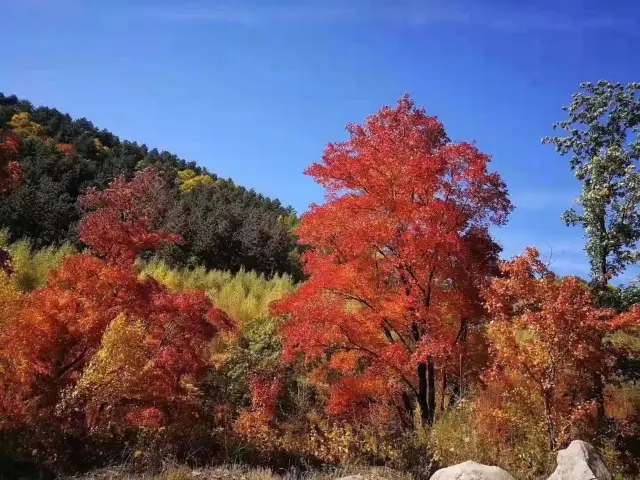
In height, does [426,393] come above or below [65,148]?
below

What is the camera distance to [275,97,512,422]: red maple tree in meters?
11.3

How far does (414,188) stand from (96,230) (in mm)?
7011

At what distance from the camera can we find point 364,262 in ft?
39.7

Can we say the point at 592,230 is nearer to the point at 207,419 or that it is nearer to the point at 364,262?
the point at 364,262

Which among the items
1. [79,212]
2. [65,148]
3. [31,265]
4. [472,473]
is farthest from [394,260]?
[65,148]

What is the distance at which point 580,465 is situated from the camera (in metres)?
8.45

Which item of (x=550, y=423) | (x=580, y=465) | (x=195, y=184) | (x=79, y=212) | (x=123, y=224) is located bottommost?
(x=580, y=465)

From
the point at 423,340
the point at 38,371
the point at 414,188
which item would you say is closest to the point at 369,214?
the point at 414,188

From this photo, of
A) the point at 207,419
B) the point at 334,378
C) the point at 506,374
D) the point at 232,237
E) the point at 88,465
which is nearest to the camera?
the point at 88,465

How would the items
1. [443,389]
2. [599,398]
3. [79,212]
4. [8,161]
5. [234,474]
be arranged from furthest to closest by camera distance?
[79,212] < [443,389] < [599,398] < [234,474] < [8,161]

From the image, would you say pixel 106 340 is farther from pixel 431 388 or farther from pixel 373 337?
pixel 431 388

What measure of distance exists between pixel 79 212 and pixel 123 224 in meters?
25.3

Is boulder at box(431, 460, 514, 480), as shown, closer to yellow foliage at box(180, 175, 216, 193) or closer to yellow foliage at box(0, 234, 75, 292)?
yellow foliage at box(0, 234, 75, 292)

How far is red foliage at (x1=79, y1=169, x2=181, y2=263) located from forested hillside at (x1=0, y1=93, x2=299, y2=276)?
52.0 ft
